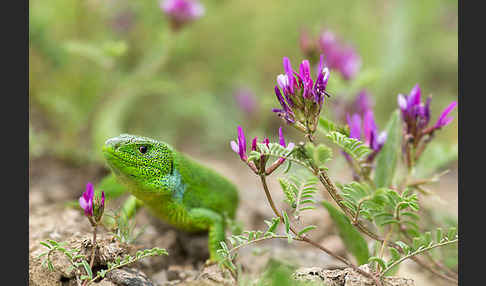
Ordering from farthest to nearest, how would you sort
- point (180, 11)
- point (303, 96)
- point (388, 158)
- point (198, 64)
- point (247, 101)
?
point (198, 64) < point (247, 101) < point (180, 11) < point (388, 158) < point (303, 96)

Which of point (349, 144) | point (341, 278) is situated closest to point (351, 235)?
point (341, 278)

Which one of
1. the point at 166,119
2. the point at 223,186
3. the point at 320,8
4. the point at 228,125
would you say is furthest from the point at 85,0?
the point at 320,8

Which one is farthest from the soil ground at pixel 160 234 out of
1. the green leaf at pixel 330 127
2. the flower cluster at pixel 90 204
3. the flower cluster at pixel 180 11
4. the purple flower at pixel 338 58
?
the flower cluster at pixel 180 11

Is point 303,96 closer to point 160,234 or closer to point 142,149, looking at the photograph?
point 142,149

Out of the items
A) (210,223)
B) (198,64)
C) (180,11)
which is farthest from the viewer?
(198,64)

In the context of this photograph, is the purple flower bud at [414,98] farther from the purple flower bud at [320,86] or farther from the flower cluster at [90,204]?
the flower cluster at [90,204]

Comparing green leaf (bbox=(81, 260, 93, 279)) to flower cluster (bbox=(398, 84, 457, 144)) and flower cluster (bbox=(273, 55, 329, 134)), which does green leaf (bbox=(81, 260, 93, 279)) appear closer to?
flower cluster (bbox=(273, 55, 329, 134))

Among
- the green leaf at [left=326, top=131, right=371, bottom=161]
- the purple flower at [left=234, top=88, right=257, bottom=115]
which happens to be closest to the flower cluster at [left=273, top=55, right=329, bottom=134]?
the green leaf at [left=326, top=131, right=371, bottom=161]

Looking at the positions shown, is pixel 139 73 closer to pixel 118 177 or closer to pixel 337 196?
pixel 118 177
